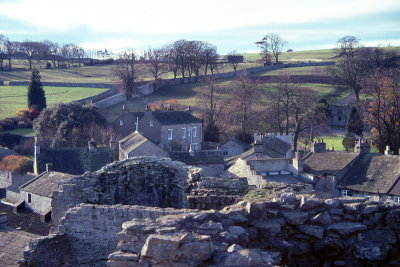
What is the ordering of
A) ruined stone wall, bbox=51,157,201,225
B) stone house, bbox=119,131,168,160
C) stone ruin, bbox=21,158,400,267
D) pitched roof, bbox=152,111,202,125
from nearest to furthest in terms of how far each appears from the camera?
stone ruin, bbox=21,158,400,267 → ruined stone wall, bbox=51,157,201,225 → stone house, bbox=119,131,168,160 → pitched roof, bbox=152,111,202,125

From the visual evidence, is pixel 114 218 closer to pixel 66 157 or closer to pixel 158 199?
pixel 158 199

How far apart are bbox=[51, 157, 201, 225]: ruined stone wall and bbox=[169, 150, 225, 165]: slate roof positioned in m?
24.6

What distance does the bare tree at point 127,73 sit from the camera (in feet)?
251

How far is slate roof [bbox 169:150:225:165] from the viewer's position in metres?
37.5

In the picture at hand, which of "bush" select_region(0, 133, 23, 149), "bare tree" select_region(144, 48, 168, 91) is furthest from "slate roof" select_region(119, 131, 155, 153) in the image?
"bare tree" select_region(144, 48, 168, 91)

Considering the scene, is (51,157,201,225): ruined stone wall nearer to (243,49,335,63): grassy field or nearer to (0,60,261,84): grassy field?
(0,60,261,84): grassy field

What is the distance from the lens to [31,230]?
24.6 metres

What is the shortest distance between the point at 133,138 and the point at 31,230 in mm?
17991

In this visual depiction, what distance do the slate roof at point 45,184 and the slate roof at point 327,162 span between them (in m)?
16.5

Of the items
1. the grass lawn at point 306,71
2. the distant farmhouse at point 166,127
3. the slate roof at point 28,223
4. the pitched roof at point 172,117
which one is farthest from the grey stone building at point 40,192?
the grass lawn at point 306,71

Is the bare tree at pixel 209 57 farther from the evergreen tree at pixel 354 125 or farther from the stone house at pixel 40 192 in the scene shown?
the stone house at pixel 40 192

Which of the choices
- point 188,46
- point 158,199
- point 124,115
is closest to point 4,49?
point 188,46

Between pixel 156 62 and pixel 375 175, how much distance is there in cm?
6173

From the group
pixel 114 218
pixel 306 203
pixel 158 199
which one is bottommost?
pixel 158 199
